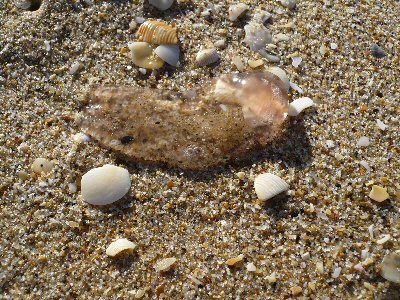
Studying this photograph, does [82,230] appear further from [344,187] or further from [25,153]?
[344,187]

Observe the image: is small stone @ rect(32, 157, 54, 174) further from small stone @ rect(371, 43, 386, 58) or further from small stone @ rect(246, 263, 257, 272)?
small stone @ rect(371, 43, 386, 58)

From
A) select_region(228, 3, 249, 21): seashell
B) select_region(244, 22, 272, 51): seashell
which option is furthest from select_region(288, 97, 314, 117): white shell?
select_region(228, 3, 249, 21): seashell

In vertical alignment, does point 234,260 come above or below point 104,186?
below

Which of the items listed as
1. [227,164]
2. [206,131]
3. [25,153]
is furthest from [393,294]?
[25,153]

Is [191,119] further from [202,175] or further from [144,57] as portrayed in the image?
[144,57]

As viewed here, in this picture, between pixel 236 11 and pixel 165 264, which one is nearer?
pixel 165 264

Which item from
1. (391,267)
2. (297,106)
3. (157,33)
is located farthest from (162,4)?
(391,267)

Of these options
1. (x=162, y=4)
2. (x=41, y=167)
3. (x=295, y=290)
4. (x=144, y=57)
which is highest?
(x=162, y=4)
